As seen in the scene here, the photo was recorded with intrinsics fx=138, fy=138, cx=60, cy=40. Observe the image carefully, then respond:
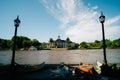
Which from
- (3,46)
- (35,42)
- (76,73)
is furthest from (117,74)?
(3,46)

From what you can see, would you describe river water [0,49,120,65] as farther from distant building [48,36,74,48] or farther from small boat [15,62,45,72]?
distant building [48,36,74,48]

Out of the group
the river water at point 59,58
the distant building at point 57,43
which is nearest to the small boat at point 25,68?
the river water at point 59,58

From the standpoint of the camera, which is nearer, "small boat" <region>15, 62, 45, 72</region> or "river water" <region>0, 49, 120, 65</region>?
"small boat" <region>15, 62, 45, 72</region>

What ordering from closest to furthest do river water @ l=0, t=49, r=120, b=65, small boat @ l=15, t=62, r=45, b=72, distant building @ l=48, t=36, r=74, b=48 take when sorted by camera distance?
small boat @ l=15, t=62, r=45, b=72 < river water @ l=0, t=49, r=120, b=65 < distant building @ l=48, t=36, r=74, b=48

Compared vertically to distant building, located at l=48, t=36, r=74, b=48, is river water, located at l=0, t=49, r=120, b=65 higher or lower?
lower

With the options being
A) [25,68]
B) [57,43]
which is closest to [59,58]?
→ [25,68]

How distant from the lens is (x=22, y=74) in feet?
59.1

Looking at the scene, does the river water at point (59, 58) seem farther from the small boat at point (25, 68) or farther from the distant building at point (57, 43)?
the distant building at point (57, 43)

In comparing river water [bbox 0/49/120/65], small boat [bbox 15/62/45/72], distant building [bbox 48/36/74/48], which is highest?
distant building [bbox 48/36/74/48]

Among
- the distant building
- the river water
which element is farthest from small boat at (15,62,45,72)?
the distant building

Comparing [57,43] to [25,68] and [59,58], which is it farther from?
[25,68]

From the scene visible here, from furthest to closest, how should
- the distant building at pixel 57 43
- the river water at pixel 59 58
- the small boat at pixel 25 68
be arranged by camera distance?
the distant building at pixel 57 43, the river water at pixel 59 58, the small boat at pixel 25 68

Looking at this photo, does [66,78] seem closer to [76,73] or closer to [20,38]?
[76,73]

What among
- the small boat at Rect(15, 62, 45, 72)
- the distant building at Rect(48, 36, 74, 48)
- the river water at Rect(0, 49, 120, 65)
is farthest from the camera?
the distant building at Rect(48, 36, 74, 48)
